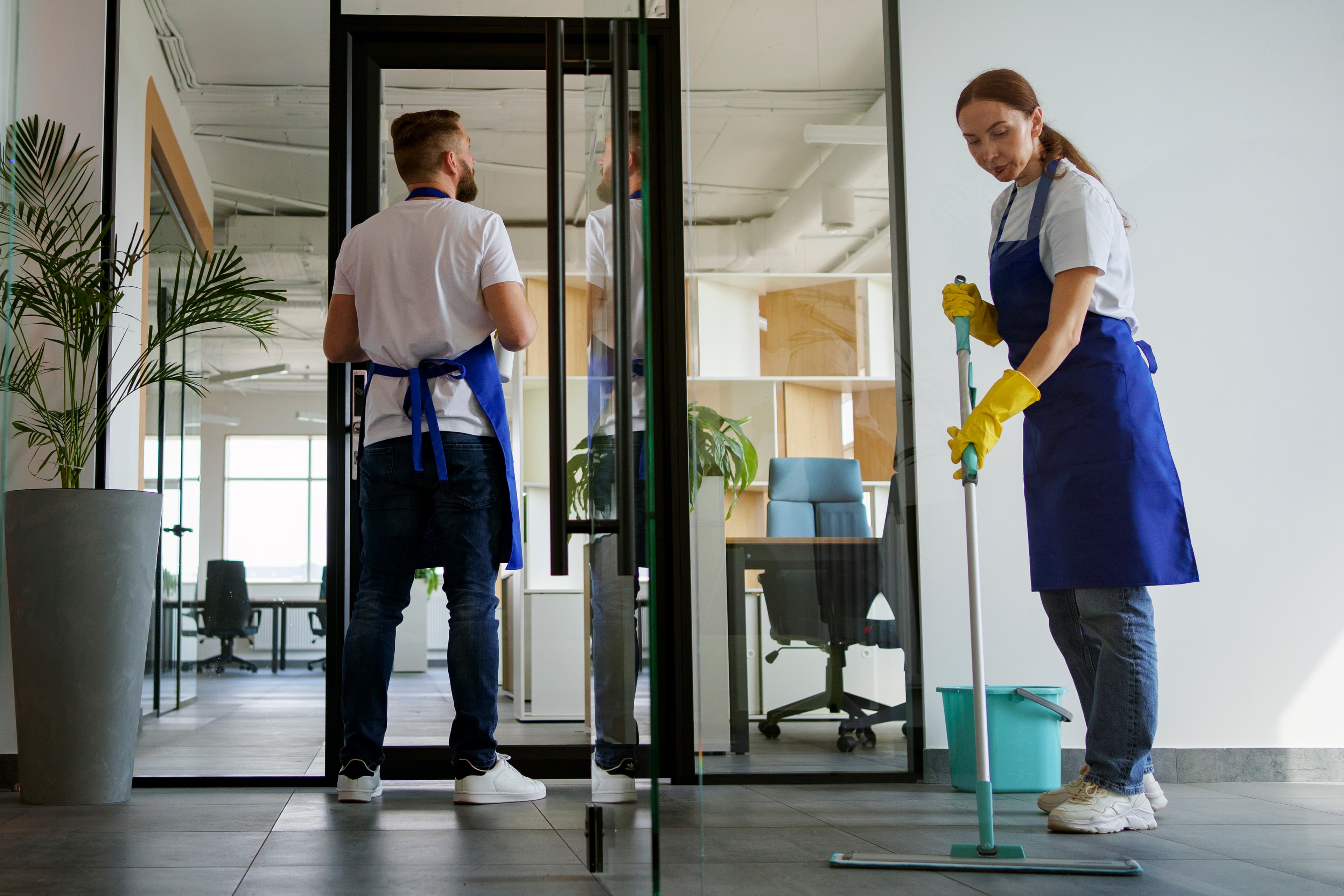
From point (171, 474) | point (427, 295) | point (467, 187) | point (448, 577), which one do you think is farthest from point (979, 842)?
point (171, 474)

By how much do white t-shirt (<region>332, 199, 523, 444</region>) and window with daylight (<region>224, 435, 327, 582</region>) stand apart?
1.75 feet

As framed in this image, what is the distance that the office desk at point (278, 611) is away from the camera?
9.81 ft

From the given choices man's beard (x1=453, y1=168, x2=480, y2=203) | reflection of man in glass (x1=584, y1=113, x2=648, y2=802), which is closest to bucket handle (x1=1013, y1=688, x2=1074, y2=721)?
reflection of man in glass (x1=584, y1=113, x2=648, y2=802)

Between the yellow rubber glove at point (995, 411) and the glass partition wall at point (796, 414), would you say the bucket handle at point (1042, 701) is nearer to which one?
the glass partition wall at point (796, 414)

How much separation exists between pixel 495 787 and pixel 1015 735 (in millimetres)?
1068

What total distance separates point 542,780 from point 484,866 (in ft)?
3.41

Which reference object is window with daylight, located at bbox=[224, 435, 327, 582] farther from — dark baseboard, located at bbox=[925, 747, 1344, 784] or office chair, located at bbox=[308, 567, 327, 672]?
dark baseboard, located at bbox=[925, 747, 1344, 784]

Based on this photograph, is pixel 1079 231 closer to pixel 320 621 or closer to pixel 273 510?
pixel 320 621

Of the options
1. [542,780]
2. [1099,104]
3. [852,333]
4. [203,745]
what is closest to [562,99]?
[852,333]

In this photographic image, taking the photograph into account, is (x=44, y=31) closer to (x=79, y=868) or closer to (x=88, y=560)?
(x=88, y=560)

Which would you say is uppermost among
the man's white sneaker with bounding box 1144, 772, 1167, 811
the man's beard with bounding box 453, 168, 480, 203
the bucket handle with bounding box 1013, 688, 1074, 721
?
the man's beard with bounding box 453, 168, 480, 203

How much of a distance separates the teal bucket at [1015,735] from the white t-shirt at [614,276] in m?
0.61

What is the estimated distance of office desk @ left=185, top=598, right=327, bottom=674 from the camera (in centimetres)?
299

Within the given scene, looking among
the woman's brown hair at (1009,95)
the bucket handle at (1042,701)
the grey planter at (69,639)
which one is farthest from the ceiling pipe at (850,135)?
the grey planter at (69,639)
